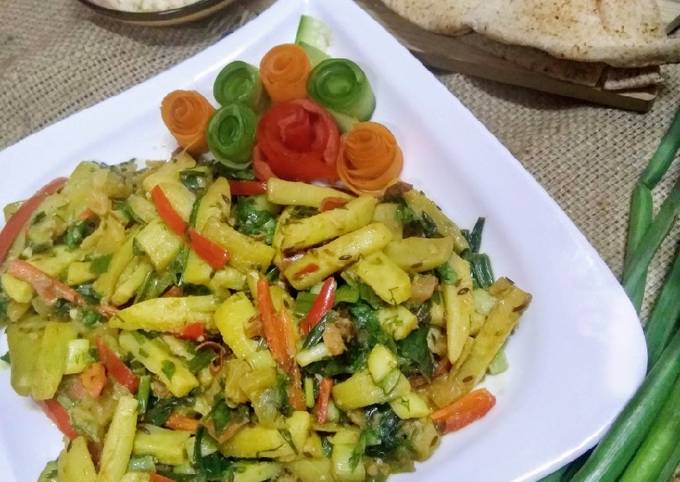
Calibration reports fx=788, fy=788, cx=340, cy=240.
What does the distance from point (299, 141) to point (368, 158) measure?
0.64ft

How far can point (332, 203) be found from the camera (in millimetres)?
2080

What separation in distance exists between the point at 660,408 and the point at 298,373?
85cm

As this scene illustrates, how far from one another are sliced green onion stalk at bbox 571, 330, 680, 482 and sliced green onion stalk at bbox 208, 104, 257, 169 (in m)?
1.19

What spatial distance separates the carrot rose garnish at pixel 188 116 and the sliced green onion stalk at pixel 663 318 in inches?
51.9

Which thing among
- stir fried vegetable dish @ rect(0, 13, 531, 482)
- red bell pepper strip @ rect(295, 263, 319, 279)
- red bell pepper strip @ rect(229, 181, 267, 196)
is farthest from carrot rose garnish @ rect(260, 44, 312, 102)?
red bell pepper strip @ rect(295, 263, 319, 279)

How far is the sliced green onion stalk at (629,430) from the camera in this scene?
1785 millimetres

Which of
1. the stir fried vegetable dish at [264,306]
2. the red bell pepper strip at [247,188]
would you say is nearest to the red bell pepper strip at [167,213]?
the stir fried vegetable dish at [264,306]

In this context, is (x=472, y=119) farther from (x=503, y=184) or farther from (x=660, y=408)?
(x=660, y=408)

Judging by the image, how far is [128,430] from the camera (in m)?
1.94

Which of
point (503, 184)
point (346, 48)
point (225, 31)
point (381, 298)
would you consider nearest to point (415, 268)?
point (381, 298)

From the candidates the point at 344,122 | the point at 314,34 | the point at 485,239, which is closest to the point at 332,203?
the point at 344,122

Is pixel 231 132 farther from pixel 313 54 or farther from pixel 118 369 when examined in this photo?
pixel 118 369

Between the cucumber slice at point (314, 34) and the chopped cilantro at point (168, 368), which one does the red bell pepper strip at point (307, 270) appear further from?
the cucumber slice at point (314, 34)

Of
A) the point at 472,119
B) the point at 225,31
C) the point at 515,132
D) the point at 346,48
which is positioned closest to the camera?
the point at 472,119
